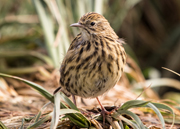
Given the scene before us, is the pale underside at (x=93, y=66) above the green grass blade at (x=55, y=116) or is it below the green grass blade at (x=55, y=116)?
above

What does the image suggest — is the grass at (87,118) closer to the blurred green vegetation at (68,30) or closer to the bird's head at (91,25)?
the bird's head at (91,25)

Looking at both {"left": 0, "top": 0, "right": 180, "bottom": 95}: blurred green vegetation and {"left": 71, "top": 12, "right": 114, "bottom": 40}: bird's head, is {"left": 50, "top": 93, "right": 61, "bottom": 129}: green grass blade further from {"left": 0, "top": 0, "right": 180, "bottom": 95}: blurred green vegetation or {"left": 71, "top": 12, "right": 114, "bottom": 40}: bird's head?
{"left": 0, "top": 0, "right": 180, "bottom": 95}: blurred green vegetation

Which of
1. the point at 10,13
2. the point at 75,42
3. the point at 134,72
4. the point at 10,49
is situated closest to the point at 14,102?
the point at 75,42

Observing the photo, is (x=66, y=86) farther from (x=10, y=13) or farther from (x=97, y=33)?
(x=10, y=13)

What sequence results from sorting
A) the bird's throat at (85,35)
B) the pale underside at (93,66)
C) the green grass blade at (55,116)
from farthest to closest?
1. the bird's throat at (85,35)
2. the pale underside at (93,66)
3. the green grass blade at (55,116)

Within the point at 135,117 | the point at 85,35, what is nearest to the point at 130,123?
the point at 135,117

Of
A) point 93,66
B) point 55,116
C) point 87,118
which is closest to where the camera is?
point 55,116

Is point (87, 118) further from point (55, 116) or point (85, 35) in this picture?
point (85, 35)

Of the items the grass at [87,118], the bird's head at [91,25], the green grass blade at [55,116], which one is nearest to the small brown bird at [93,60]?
the bird's head at [91,25]

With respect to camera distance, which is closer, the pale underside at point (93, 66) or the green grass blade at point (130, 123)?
the green grass blade at point (130, 123)
